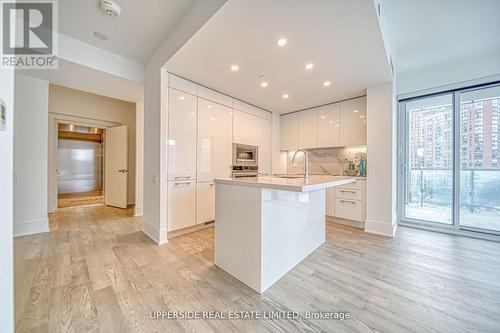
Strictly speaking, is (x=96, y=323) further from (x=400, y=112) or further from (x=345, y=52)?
(x=400, y=112)

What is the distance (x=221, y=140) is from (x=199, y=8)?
196cm

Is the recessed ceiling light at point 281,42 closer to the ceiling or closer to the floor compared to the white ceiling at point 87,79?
closer to the floor

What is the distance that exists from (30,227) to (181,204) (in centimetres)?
239

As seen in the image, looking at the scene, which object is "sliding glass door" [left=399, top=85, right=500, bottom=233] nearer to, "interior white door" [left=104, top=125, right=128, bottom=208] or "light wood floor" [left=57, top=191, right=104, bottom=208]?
"interior white door" [left=104, top=125, right=128, bottom=208]

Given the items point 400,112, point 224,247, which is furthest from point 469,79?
point 224,247

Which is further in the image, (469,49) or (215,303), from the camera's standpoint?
(469,49)

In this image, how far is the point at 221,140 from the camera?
346 cm

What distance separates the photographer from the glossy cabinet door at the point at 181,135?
9.11ft

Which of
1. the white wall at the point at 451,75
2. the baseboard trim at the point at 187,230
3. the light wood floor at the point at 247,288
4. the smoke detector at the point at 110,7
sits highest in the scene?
the smoke detector at the point at 110,7

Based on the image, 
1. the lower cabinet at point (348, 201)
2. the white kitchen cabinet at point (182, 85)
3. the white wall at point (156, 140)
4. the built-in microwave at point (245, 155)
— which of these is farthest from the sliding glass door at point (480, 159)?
the white wall at point (156, 140)

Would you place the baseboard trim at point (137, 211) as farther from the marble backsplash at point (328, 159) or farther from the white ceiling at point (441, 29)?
the white ceiling at point (441, 29)

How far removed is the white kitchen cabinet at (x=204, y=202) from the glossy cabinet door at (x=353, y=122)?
9.10 feet

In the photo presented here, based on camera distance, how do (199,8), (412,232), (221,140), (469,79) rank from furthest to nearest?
(221,140)
(412,232)
(469,79)
(199,8)

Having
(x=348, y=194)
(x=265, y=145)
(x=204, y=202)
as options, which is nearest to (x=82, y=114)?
(x=204, y=202)
